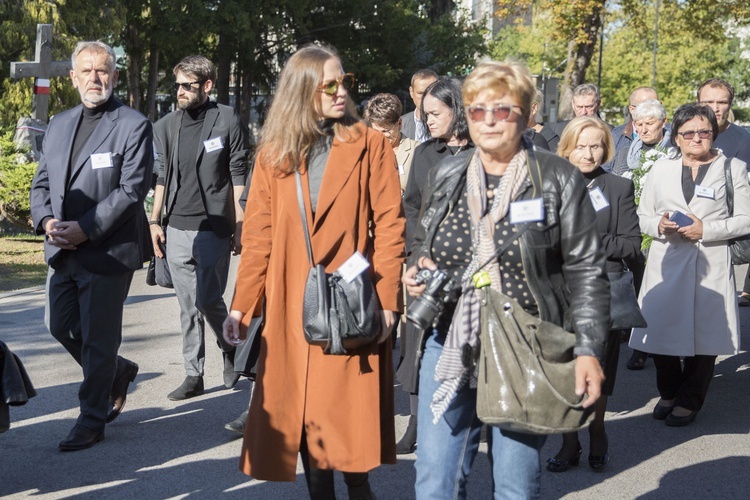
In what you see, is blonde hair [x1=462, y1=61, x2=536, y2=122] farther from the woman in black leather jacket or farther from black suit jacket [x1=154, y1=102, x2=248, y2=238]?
black suit jacket [x1=154, y1=102, x2=248, y2=238]

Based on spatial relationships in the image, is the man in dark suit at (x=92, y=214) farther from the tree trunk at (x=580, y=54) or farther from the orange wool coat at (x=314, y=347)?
the tree trunk at (x=580, y=54)

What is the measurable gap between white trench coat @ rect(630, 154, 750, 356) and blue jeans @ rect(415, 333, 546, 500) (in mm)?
3269

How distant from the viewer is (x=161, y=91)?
43.3 metres

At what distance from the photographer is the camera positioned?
3.39m

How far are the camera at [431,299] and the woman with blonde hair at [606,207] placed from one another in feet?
7.84

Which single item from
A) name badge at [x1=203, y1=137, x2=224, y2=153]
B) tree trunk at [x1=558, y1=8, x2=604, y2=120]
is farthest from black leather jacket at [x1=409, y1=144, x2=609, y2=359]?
tree trunk at [x1=558, y1=8, x2=604, y2=120]

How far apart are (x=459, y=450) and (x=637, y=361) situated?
4.98m

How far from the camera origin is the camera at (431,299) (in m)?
3.39

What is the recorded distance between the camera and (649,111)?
344 inches

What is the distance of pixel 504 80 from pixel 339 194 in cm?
98

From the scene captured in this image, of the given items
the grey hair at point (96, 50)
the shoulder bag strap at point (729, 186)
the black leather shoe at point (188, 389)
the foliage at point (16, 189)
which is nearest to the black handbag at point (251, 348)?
the grey hair at point (96, 50)

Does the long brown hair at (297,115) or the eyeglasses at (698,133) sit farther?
the eyeglasses at (698,133)

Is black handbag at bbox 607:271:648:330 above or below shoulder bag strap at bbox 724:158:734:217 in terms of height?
below

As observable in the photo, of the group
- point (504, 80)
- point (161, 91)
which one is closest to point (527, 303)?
point (504, 80)
